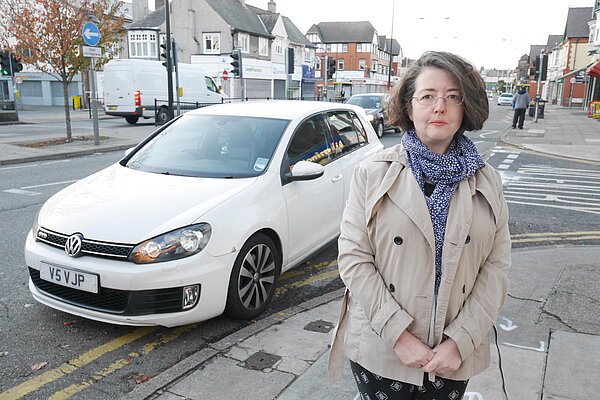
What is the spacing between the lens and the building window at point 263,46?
51969 millimetres

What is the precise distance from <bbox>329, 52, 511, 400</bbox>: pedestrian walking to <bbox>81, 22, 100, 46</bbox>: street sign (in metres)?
14.1

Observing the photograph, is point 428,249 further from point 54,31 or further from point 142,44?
point 142,44

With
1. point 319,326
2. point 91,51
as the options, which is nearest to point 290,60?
point 91,51

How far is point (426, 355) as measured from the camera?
1.73 m

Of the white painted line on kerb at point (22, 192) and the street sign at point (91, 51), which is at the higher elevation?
the street sign at point (91, 51)

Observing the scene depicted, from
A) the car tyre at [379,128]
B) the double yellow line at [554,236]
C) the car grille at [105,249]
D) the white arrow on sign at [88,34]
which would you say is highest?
the white arrow on sign at [88,34]

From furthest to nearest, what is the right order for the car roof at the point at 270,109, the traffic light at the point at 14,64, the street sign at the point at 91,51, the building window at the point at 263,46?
the building window at the point at 263,46 < the traffic light at the point at 14,64 < the street sign at the point at 91,51 < the car roof at the point at 270,109

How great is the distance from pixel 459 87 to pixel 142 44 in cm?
5078

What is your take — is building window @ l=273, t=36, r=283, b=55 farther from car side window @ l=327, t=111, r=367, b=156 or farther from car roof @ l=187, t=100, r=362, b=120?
car roof @ l=187, t=100, r=362, b=120

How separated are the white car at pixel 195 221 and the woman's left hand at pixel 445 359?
207cm

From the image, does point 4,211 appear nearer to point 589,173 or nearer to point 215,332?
point 215,332

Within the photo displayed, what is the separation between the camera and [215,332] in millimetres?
3854

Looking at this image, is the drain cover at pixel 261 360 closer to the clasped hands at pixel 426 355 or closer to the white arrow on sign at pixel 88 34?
the clasped hands at pixel 426 355

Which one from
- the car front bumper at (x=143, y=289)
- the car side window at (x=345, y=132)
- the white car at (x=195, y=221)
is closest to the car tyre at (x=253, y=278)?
the white car at (x=195, y=221)
